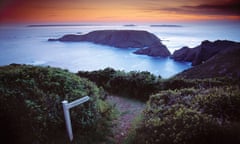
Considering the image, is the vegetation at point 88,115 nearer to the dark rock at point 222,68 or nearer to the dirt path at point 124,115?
the dirt path at point 124,115

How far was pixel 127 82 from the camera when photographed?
22.7ft

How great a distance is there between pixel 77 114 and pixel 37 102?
0.85 m

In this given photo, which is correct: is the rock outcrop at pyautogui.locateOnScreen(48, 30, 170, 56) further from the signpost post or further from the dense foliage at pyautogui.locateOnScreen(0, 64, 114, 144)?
the signpost post

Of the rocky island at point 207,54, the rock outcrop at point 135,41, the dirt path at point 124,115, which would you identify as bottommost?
the dirt path at point 124,115

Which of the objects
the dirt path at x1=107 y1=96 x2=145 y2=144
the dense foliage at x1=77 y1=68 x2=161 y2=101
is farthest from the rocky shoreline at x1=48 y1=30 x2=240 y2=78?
the dirt path at x1=107 y1=96 x2=145 y2=144

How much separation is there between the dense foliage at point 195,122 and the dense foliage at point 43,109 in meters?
1.22

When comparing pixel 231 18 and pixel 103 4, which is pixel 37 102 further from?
pixel 231 18

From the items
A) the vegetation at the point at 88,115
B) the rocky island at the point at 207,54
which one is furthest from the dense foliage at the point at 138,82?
the rocky island at the point at 207,54

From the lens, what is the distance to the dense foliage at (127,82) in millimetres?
6496

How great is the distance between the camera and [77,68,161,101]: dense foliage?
650cm

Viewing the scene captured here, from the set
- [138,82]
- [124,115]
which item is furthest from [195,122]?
[138,82]

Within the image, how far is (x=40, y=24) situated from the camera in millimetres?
6691

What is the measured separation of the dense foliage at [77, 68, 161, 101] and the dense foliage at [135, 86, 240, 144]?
9.30ft

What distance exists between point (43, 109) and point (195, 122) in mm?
2735
